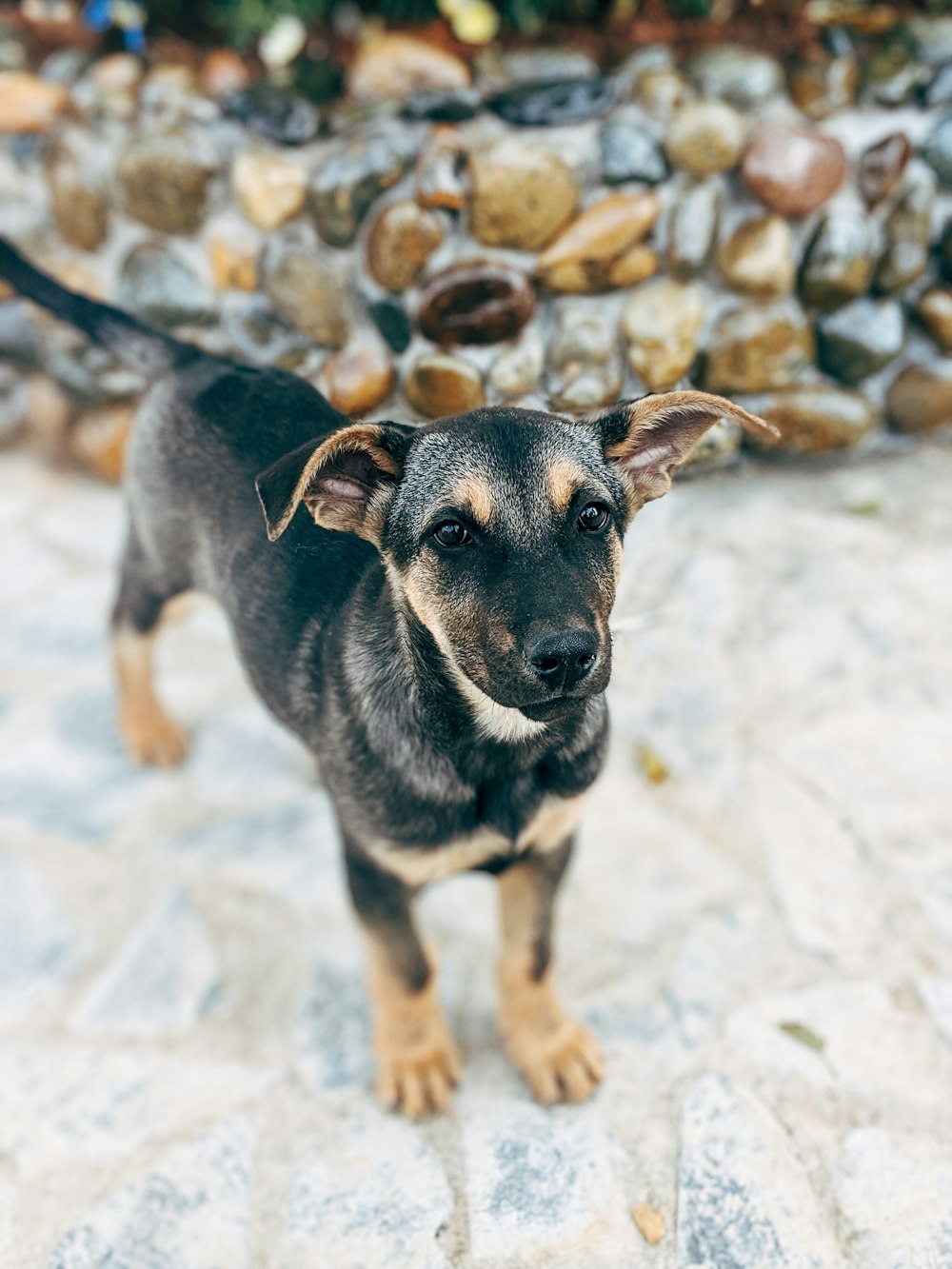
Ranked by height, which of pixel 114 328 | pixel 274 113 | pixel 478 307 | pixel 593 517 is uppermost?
pixel 274 113

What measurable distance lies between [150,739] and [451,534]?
8.28 ft

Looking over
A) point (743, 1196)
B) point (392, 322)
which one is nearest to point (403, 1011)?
point (743, 1196)

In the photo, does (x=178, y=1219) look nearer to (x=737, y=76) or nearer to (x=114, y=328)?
(x=114, y=328)

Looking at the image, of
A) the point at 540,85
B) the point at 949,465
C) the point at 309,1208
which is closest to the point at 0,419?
the point at 540,85

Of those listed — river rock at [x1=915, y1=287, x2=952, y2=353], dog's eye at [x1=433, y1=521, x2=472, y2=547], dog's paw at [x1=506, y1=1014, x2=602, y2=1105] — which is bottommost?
dog's paw at [x1=506, y1=1014, x2=602, y2=1105]

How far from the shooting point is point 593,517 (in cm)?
209

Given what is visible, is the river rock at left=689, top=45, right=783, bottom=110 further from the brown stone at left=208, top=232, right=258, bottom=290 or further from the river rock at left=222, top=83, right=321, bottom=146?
the brown stone at left=208, top=232, right=258, bottom=290

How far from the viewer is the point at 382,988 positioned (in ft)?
9.46

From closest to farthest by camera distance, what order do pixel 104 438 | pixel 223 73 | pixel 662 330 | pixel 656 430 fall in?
1. pixel 656 430
2. pixel 662 330
3. pixel 223 73
4. pixel 104 438

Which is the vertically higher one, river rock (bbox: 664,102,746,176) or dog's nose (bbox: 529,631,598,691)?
river rock (bbox: 664,102,746,176)

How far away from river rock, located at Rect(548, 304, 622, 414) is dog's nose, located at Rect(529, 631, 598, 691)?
686mm

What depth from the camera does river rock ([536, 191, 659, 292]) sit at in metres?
2.70

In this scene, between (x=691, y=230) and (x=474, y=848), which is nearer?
(x=474, y=848)

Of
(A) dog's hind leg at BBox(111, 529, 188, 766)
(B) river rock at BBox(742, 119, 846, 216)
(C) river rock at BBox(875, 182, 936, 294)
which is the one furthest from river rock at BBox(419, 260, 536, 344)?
(C) river rock at BBox(875, 182, 936, 294)
